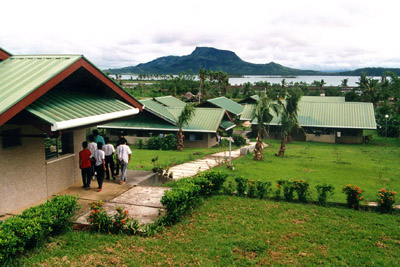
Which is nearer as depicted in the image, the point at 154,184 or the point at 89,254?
the point at 89,254

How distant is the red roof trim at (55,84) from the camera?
6.84 meters

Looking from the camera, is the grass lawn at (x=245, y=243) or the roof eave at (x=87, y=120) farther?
the roof eave at (x=87, y=120)

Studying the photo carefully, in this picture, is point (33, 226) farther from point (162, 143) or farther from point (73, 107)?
point (162, 143)

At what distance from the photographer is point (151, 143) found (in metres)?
31.3

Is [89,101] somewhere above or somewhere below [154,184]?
above

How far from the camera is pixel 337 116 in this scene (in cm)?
3756

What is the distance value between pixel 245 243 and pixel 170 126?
1018 inches

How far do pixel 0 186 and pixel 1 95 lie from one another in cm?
234

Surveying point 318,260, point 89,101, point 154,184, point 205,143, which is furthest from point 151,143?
point 318,260

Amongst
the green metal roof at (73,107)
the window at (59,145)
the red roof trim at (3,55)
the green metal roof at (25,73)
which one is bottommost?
the window at (59,145)

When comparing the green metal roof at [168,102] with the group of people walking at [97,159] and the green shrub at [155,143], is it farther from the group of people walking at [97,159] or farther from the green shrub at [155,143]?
the group of people walking at [97,159]

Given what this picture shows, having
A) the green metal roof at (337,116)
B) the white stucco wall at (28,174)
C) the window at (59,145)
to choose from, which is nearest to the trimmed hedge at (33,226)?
the white stucco wall at (28,174)

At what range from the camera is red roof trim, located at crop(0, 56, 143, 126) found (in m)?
6.84

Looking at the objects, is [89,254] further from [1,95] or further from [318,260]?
[318,260]
